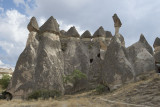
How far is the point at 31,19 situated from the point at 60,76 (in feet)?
21.9

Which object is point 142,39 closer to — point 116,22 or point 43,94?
point 116,22

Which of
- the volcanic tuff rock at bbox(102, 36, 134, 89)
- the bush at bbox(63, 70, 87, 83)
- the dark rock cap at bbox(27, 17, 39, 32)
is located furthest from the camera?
the bush at bbox(63, 70, 87, 83)

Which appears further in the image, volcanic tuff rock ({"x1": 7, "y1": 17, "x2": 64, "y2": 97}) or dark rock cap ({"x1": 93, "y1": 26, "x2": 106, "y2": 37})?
dark rock cap ({"x1": 93, "y1": 26, "x2": 106, "y2": 37})

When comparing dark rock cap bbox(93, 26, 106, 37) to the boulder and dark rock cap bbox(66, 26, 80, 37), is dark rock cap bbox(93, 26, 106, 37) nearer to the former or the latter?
dark rock cap bbox(66, 26, 80, 37)

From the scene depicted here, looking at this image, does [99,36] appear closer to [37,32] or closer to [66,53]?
[66,53]

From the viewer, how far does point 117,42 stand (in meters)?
18.2

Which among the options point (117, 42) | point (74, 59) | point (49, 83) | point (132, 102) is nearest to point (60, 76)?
point (49, 83)

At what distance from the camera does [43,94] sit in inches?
635

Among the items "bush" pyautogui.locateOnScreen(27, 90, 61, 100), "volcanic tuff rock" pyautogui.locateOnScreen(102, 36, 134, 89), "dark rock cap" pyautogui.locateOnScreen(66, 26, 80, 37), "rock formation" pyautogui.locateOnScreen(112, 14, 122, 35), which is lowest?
"bush" pyautogui.locateOnScreen(27, 90, 61, 100)

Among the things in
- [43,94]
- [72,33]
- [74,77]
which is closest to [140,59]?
[74,77]

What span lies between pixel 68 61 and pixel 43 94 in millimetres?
7057

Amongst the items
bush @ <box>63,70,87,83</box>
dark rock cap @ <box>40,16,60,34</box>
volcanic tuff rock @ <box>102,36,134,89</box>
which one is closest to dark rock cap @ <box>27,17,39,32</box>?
dark rock cap @ <box>40,16,60,34</box>

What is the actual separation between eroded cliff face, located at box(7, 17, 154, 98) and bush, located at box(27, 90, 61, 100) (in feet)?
1.28

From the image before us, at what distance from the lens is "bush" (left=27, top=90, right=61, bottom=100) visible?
1567 centimetres
